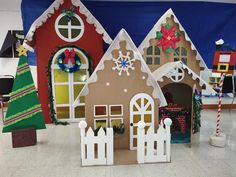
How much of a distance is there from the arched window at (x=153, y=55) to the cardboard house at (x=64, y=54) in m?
0.70

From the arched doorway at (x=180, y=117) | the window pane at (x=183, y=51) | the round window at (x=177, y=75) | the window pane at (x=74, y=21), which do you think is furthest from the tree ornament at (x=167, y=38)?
the window pane at (x=74, y=21)

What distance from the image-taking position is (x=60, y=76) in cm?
308

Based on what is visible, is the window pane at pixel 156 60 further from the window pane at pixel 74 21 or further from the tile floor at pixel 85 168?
the window pane at pixel 74 21

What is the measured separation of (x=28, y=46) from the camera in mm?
2732

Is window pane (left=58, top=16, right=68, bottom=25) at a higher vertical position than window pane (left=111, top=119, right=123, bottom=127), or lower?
higher

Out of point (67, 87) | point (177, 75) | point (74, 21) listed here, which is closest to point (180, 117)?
point (177, 75)

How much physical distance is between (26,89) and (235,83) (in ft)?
9.72

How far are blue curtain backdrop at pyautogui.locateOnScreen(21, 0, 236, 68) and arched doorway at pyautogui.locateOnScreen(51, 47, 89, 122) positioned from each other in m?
1.30

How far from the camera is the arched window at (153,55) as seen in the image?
2.54 meters

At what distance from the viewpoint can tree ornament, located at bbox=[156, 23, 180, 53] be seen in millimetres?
2453

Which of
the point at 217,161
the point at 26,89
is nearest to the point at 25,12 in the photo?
the point at 26,89

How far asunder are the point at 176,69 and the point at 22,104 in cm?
158

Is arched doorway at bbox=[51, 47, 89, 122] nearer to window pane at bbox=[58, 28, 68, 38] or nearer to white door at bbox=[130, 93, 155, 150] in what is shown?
window pane at bbox=[58, 28, 68, 38]

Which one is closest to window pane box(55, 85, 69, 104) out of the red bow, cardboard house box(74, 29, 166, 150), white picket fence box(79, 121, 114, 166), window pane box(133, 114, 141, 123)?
the red bow
